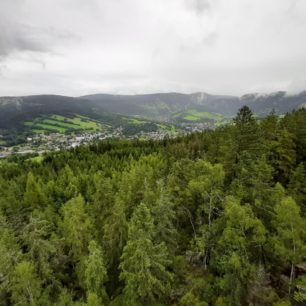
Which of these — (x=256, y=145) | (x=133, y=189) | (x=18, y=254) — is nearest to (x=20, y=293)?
(x=18, y=254)

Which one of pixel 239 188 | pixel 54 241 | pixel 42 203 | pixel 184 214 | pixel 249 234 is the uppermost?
pixel 239 188

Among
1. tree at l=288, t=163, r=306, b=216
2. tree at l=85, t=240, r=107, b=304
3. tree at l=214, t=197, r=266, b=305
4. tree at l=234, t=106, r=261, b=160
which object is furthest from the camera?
tree at l=234, t=106, r=261, b=160

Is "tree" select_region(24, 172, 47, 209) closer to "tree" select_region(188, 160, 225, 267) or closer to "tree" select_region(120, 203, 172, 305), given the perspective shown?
"tree" select_region(120, 203, 172, 305)

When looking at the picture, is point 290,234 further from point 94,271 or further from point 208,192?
point 94,271

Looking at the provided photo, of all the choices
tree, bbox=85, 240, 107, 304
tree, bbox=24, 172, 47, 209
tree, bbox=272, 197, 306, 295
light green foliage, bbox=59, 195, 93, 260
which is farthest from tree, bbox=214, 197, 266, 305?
tree, bbox=24, 172, 47, 209

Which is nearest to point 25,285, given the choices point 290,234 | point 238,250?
point 238,250

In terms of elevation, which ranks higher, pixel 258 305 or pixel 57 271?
pixel 258 305

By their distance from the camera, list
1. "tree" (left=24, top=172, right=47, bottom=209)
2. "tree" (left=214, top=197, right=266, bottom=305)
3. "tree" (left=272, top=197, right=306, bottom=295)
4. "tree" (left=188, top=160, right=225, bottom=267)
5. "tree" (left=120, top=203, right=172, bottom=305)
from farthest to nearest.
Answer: "tree" (left=24, top=172, right=47, bottom=209) → "tree" (left=188, top=160, right=225, bottom=267) → "tree" (left=120, top=203, right=172, bottom=305) → "tree" (left=214, top=197, right=266, bottom=305) → "tree" (left=272, top=197, right=306, bottom=295)

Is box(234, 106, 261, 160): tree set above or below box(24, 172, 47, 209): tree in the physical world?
above

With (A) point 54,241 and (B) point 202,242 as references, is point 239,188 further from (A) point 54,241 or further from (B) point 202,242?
(A) point 54,241
